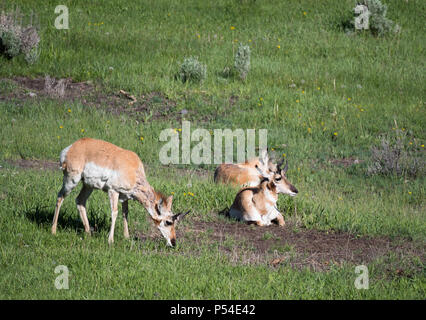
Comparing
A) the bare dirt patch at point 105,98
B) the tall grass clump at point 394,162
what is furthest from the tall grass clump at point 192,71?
the tall grass clump at point 394,162

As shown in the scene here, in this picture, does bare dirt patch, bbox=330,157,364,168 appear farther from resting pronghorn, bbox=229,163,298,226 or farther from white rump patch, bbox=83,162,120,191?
white rump patch, bbox=83,162,120,191

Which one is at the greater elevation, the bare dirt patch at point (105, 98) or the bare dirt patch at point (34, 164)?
the bare dirt patch at point (105, 98)

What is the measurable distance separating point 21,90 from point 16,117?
1916mm

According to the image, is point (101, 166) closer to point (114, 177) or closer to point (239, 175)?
point (114, 177)

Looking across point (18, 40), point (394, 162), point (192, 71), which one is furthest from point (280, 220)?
point (18, 40)

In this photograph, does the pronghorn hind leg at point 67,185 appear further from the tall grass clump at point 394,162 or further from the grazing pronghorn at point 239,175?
the tall grass clump at point 394,162

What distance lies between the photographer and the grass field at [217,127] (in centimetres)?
848

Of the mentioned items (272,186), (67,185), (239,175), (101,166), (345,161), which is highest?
(101,166)

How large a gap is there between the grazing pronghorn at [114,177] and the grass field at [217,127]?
0.50 metres

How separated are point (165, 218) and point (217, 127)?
7538 millimetres

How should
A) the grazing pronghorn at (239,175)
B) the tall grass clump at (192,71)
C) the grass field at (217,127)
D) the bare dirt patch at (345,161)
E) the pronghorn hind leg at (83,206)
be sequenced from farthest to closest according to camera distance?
the tall grass clump at (192,71)
the bare dirt patch at (345,161)
the grazing pronghorn at (239,175)
the pronghorn hind leg at (83,206)
the grass field at (217,127)

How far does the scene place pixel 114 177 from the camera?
9.30 m

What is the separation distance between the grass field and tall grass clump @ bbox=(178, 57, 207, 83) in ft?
1.09

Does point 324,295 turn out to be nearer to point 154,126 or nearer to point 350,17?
point 154,126
